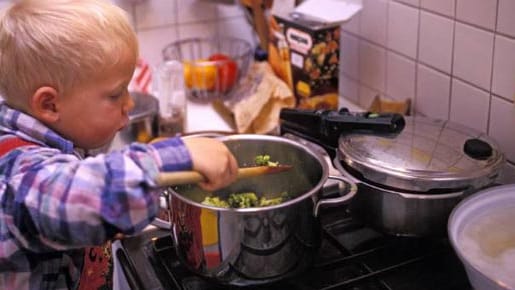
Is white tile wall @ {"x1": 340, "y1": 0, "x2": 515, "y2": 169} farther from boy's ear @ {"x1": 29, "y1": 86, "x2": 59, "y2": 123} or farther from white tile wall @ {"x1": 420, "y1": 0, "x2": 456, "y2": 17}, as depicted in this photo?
boy's ear @ {"x1": 29, "y1": 86, "x2": 59, "y2": 123}

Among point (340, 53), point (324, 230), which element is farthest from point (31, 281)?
point (340, 53)

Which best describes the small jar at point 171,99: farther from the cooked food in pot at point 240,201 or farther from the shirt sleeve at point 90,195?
the shirt sleeve at point 90,195

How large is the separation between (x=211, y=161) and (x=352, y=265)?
292mm

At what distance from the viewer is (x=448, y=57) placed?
1.09 metres

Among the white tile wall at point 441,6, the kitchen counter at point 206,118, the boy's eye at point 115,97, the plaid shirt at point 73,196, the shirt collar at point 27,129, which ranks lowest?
the kitchen counter at point 206,118

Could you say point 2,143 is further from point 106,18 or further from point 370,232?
point 370,232

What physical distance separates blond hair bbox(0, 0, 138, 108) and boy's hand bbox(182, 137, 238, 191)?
0.14m

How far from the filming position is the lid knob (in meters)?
0.89

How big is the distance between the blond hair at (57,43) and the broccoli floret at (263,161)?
0.28 metres

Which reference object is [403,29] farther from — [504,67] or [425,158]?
[425,158]

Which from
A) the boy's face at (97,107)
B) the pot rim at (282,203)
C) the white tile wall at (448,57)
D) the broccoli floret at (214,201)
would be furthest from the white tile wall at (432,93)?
the boy's face at (97,107)

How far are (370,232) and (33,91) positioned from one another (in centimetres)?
51

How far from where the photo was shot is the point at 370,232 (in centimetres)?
97

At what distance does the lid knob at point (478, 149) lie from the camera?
89cm
